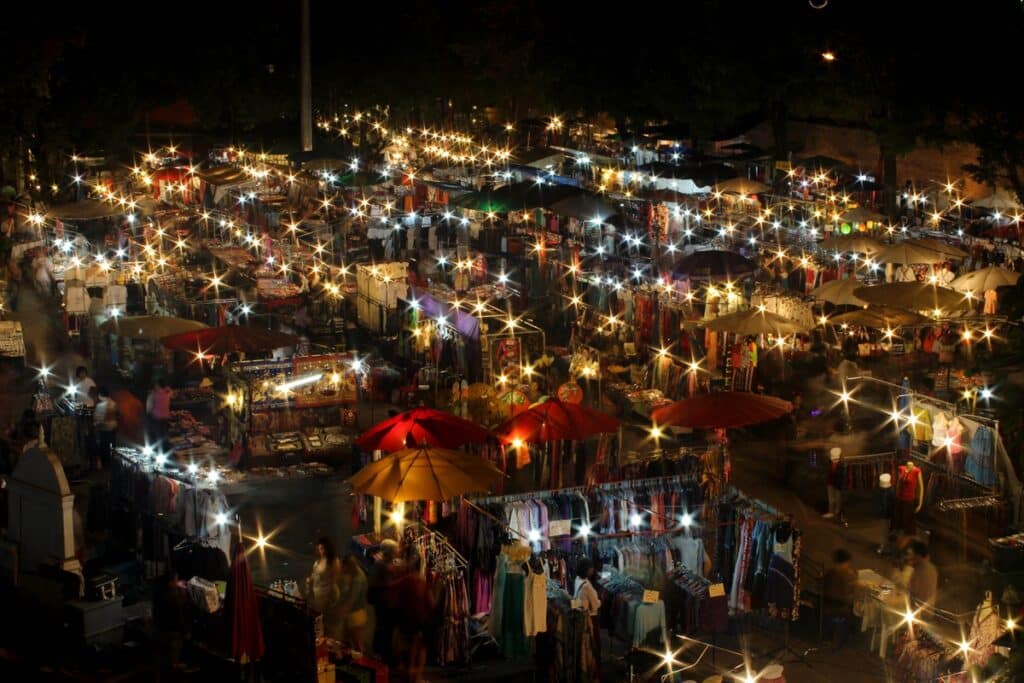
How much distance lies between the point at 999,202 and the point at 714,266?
10677mm

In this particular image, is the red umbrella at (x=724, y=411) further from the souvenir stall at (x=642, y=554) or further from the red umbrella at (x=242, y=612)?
the red umbrella at (x=242, y=612)

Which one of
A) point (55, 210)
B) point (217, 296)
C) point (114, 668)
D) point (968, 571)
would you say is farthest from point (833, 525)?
point (55, 210)

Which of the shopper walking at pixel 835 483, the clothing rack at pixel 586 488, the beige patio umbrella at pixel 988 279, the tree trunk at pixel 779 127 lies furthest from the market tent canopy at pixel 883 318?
the tree trunk at pixel 779 127

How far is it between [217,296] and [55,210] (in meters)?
6.05

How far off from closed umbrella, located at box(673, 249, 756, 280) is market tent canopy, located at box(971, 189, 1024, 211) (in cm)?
978

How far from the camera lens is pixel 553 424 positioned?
44.5 feet

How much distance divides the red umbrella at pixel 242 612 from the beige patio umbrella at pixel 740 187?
2047 centimetres

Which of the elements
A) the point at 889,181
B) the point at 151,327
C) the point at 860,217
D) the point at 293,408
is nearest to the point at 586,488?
the point at 293,408

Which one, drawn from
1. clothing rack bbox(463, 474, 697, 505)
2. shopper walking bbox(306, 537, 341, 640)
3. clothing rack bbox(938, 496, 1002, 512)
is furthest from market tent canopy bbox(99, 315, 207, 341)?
clothing rack bbox(938, 496, 1002, 512)

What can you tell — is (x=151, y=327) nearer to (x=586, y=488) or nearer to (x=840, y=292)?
(x=586, y=488)

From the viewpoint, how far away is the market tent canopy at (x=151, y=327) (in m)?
17.2

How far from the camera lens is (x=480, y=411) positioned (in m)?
16.0

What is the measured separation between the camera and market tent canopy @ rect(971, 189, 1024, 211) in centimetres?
2758

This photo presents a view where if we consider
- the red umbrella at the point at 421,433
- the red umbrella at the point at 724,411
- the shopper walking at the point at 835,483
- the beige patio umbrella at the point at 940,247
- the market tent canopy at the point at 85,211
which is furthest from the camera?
the market tent canopy at the point at 85,211
